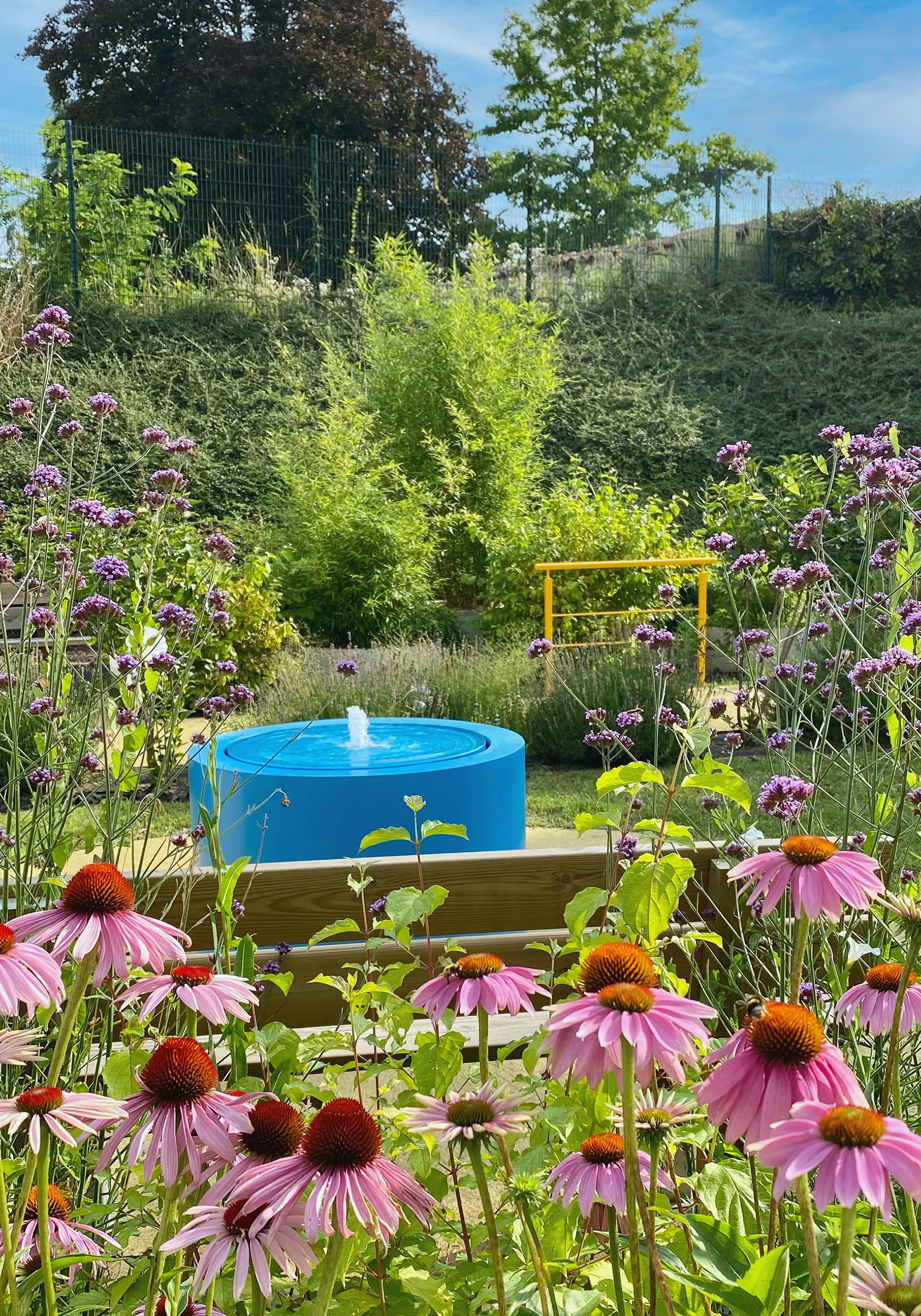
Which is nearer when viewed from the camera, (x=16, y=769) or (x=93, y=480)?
(x=16, y=769)

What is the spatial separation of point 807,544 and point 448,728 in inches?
95.1

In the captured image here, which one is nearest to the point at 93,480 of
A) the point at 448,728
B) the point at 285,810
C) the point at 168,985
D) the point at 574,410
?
the point at 285,810

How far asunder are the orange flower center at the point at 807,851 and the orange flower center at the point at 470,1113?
310 millimetres

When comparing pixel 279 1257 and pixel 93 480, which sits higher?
pixel 93 480

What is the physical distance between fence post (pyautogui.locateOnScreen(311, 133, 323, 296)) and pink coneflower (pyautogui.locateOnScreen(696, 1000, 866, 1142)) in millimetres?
16499

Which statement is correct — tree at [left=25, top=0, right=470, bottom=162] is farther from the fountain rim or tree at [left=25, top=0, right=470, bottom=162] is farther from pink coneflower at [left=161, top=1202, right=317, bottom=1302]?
pink coneflower at [left=161, top=1202, right=317, bottom=1302]

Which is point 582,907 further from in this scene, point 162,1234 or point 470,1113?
point 162,1234

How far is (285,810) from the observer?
347 centimetres

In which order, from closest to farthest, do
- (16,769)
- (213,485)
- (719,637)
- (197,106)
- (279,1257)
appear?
(279,1257) → (16,769) → (719,637) → (213,485) → (197,106)

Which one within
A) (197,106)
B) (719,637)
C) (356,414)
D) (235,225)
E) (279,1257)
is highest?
(197,106)

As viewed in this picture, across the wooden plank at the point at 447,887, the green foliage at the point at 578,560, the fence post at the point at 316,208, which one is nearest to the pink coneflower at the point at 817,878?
the wooden plank at the point at 447,887

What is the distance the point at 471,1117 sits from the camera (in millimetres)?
747

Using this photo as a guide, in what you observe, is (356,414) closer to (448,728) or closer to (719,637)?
(719,637)

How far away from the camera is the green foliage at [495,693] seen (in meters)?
6.98
